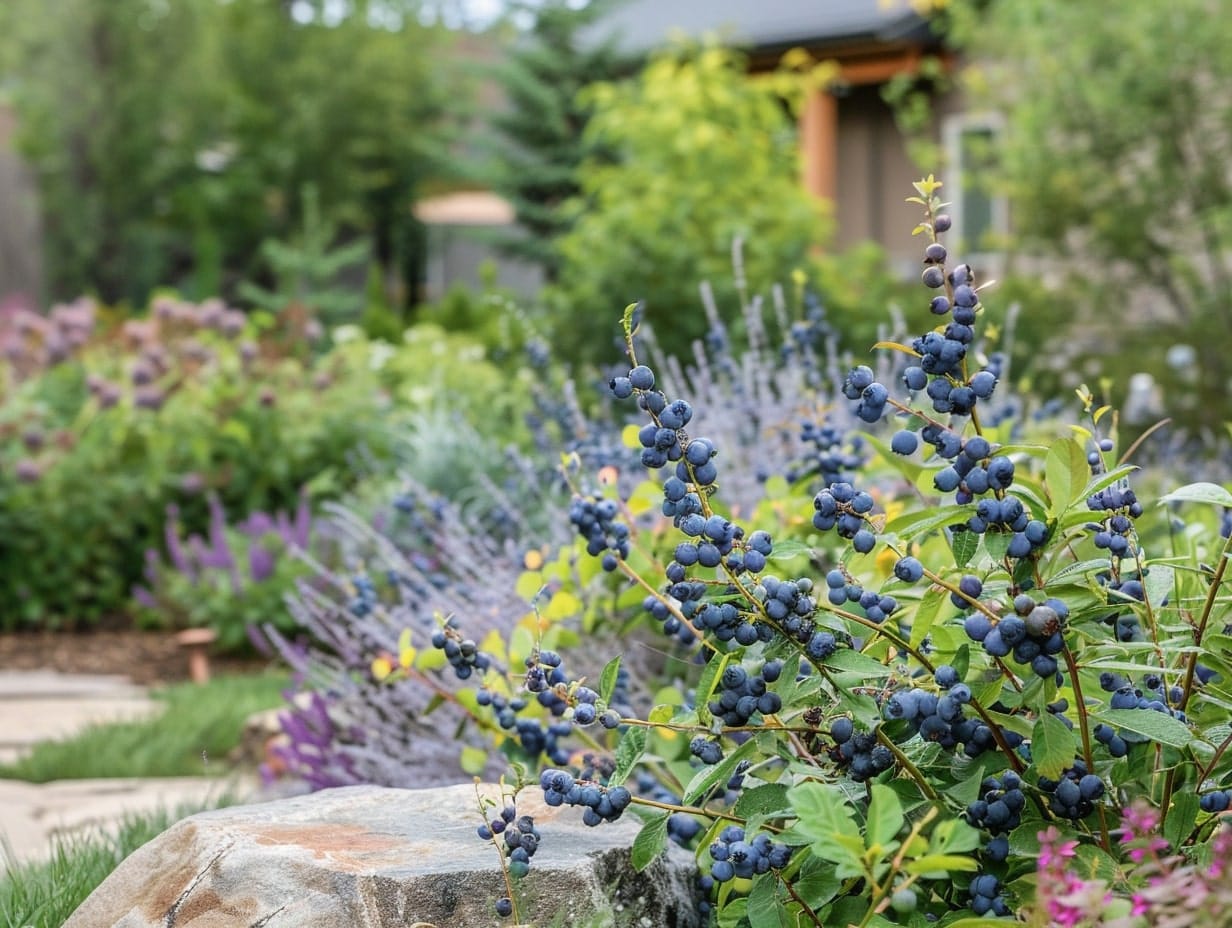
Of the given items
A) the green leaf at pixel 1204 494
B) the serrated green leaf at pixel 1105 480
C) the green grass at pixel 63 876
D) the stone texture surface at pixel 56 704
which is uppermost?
the serrated green leaf at pixel 1105 480

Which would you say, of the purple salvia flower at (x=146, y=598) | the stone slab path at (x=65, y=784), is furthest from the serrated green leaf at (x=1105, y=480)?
the purple salvia flower at (x=146, y=598)

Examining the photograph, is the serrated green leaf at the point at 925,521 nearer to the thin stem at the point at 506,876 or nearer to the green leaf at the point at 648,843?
the green leaf at the point at 648,843

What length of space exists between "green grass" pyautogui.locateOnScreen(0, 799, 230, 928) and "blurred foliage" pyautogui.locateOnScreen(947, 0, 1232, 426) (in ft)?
22.3

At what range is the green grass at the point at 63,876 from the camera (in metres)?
2.05

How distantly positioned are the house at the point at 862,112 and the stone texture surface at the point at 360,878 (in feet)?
38.3

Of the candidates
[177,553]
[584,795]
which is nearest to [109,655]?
[177,553]

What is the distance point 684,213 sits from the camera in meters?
6.71

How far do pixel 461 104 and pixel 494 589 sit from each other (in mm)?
17394

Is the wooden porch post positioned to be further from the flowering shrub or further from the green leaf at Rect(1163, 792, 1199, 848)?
the green leaf at Rect(1163, 792, 1199, 848)

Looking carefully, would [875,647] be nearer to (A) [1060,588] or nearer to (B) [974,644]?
(B) [974,644]

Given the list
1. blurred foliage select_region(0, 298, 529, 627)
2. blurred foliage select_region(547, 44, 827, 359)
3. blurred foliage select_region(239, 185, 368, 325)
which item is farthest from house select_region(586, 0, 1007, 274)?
blurred foliage select_region(0, 298, 529, 627)

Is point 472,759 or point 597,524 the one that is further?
point 472,759

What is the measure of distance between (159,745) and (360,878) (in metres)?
2.35

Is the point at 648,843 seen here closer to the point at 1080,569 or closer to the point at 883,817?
the point at 883,817
